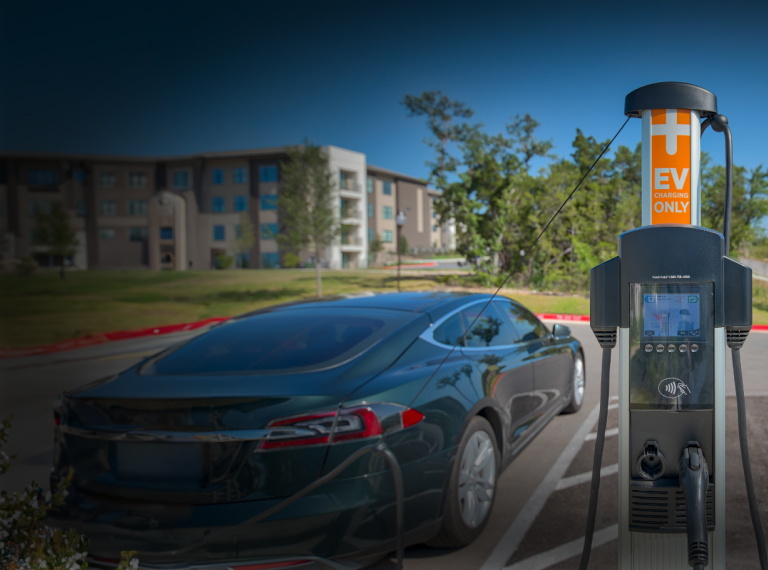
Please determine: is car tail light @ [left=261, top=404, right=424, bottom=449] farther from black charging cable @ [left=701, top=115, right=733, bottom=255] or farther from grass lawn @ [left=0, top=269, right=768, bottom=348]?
grass lawn @ [left=0, top=269, right=768, bottom=348]

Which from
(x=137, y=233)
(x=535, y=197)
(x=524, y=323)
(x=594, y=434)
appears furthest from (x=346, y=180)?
(x=594, y=434)

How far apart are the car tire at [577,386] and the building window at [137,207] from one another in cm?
328

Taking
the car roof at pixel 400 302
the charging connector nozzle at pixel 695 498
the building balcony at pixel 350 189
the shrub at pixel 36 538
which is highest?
the building balcony at pixel 350 189

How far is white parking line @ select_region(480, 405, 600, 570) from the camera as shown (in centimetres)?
271

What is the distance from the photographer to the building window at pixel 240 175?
468cm

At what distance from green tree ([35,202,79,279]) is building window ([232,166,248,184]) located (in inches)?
45.8

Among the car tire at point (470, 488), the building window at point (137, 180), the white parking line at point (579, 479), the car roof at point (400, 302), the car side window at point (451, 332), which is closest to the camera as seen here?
the car tire at point (470, 488)

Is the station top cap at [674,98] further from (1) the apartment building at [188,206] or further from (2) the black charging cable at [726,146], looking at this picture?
(1) the apartment building at [188,206]

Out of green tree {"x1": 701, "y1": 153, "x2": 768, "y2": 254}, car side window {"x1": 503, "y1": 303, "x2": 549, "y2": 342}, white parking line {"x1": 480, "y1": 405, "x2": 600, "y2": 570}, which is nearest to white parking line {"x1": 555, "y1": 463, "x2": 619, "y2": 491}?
white parking line {"x1": 480, "y1": 405, "x2": 600, "y2": 570}

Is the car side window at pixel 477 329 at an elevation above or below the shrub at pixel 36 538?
above

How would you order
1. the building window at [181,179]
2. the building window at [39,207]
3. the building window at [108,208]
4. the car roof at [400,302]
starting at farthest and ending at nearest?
the building window at [181,179] < the building window at [108,208] < the building window at [39,207] < the car roof at [400,302]

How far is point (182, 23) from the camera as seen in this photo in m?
4.14

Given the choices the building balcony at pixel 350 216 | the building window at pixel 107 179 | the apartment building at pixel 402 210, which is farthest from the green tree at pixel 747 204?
the building window at pixel 107 179

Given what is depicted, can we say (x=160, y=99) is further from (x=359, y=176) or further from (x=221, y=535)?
(x=221, y=535)
